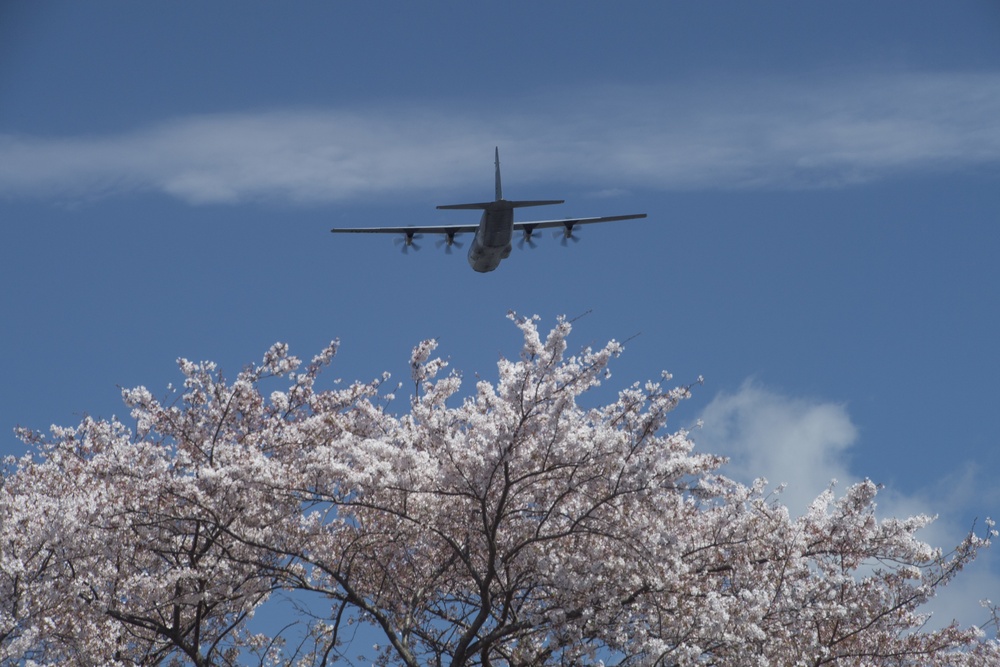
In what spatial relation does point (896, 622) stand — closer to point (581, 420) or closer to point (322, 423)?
point (581, 420)

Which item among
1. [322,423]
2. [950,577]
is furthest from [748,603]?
[322,423]

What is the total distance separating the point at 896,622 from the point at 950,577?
113 centimetres

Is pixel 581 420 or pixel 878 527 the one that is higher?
pixel 581 420

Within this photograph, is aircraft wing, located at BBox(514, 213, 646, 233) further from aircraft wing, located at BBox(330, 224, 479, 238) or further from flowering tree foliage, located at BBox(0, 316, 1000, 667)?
flowering tree foliage, located at BBox(0, 316, 1000, 667)

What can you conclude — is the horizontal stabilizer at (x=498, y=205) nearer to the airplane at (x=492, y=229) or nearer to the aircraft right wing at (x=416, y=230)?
the airplane at (x=492, y=229)

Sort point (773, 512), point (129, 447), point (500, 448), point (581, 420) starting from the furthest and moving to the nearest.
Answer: point (129, 447) < point (773, 512) < point (581, 420) < point (500, 448)

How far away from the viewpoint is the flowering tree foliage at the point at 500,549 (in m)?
12.8

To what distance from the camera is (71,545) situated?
14102 millimetres

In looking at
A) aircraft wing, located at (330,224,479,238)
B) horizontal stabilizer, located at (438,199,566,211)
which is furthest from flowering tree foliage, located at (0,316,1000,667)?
aircraft wing, located at (330,224,479,238)

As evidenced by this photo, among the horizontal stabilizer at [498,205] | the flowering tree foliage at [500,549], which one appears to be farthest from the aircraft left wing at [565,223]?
the flowering tree foliage at [500,549]

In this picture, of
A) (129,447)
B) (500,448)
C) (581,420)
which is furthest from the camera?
(129,447)

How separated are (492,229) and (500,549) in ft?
83.3

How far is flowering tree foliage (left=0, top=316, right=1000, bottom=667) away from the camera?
504 inches

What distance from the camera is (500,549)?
46.0ft
